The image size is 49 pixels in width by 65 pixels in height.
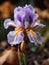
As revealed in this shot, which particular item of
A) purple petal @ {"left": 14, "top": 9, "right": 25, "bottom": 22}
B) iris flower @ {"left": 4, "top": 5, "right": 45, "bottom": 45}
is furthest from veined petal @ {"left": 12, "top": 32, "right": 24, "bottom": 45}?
purple petal @ {"left": 14, "top": 9, "right": 25, "bottom": 22}

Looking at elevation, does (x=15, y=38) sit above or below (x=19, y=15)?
below

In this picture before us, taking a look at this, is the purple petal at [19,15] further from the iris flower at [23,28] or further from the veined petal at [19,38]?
the veined petal at [19,38]

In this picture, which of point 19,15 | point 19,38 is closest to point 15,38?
point 19,38

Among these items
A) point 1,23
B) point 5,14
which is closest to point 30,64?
point 1,23

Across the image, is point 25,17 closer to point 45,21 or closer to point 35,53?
point 35,53

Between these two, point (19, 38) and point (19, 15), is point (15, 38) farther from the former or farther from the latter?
point (19, 15)

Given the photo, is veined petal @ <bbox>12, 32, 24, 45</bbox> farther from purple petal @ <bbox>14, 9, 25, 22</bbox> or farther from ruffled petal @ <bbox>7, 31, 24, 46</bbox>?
purple petal @ <bbox>14, 9, 25, 22</bbox>

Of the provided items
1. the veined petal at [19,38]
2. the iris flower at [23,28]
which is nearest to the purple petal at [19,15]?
the iris flower at [23,28]

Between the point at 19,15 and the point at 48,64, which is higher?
the point at 19,15

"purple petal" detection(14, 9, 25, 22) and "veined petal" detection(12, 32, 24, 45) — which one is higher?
"purple petal" detection(14, 9, 25, 22)

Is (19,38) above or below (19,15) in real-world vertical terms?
below

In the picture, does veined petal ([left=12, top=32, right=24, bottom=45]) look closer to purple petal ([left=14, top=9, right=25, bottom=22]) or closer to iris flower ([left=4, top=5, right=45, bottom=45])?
iris flower ([left=4, top=5, right=45, bottom=45])
